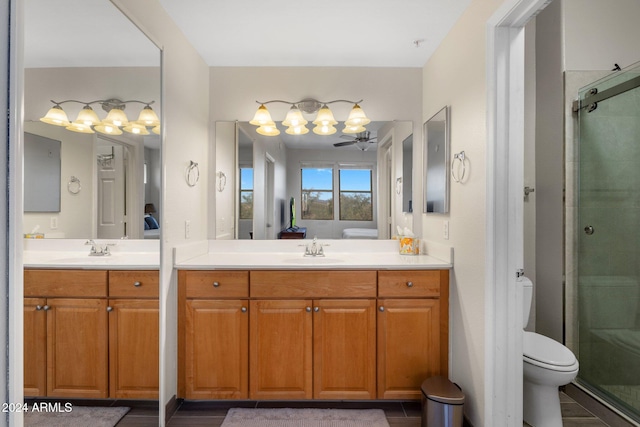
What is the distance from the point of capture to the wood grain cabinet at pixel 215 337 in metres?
2.05

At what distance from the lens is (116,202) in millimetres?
1422

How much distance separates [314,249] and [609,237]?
6.32 feet

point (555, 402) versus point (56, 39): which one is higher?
point (56, 39)

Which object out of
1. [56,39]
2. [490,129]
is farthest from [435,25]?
[56,39]

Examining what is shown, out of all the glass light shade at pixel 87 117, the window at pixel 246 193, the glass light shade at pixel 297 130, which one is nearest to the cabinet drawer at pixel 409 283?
the window at pixel 246 193

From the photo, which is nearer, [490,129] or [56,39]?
[56,39]

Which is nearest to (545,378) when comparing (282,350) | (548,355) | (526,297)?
(548,355)

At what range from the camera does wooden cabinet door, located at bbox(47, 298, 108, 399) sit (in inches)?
42.6

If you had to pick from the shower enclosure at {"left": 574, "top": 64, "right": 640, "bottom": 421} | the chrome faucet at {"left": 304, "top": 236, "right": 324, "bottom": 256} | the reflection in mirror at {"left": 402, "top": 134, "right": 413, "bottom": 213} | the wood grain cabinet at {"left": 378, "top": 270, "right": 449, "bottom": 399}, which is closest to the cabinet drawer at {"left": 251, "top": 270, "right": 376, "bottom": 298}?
the wood grain cabinet at {"left": 378, "top": 270, "right": 449, "bottom": 399}

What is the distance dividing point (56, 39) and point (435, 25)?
6.36 feet

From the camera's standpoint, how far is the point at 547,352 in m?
1.85

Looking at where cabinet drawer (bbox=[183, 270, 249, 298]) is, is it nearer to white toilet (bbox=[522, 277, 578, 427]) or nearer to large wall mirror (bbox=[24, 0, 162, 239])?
large wall mirror (bbox=[24, 0, 162, 239])

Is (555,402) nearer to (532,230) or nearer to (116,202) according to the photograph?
(532,230)

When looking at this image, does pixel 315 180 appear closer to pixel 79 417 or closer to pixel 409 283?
pixel 409 283
